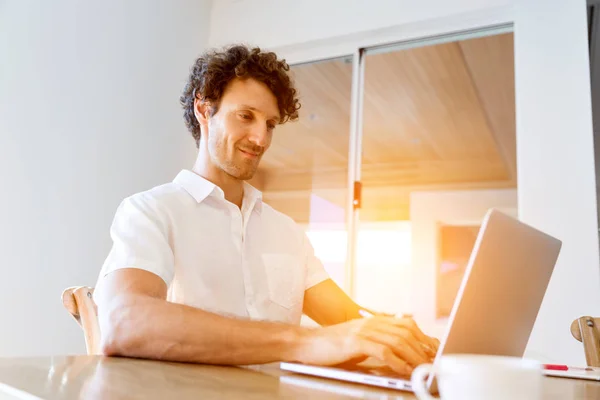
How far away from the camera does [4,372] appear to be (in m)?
0.60

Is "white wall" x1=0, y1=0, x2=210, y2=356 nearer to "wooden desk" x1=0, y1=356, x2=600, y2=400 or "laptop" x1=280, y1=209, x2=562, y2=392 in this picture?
"wooden desk" x1=0, y1=356, x2=600, y2=400

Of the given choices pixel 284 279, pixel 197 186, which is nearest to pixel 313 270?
pixel 284 279

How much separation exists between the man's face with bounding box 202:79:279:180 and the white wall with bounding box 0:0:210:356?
2.69 feet

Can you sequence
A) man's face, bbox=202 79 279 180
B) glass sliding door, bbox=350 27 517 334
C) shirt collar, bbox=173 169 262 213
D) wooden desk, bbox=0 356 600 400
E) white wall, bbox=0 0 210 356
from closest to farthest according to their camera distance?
wooden desk, bbox=0 356 600 400
shirt collar, bbox=173 169 262 213
man's face, bbox=202 79 279 180
white wall, bbox=0 0 210 356
glass sliding door, bbox=350 27 517 334

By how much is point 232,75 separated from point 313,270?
0.62m

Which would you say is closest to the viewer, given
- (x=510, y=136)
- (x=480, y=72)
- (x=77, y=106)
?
(x=77, y=106)

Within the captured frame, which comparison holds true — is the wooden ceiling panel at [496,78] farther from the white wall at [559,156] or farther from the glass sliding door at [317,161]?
the glass sliding door at [317,161]

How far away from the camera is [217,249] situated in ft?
4.42

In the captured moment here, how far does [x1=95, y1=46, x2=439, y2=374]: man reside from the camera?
2.71ft

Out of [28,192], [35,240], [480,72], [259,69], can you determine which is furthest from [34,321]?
[480,72]

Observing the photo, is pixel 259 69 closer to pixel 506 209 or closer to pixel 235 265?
pixel 235 265

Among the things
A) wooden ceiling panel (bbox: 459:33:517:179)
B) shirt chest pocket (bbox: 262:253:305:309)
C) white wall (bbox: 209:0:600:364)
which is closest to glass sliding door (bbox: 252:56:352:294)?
white wall (bbox: 209:0:600:364)

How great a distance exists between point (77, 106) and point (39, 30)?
318mm

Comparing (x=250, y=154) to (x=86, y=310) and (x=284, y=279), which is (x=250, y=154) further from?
(x=86, y=310)
